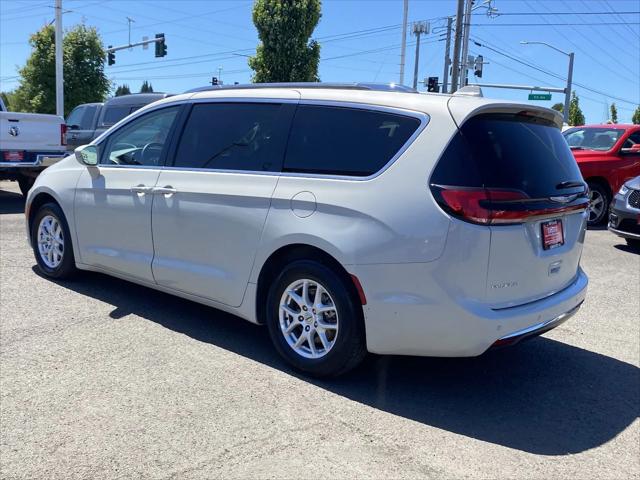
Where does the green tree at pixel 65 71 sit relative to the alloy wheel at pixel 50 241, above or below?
above

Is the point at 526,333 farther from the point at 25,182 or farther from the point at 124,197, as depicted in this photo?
the point at 25,182

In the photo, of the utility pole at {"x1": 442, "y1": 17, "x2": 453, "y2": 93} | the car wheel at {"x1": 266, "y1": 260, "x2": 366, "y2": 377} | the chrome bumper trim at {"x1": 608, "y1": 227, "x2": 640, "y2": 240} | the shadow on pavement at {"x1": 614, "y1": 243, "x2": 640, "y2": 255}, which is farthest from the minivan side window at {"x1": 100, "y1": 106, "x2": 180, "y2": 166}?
the utility pole at {"x1": 442, "y1": 17, "x2": 453, "y2": 93}

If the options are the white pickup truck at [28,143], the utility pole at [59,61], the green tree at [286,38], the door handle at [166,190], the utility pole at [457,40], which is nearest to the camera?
the door handle at [166,190]

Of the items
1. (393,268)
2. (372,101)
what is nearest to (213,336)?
(393,268)

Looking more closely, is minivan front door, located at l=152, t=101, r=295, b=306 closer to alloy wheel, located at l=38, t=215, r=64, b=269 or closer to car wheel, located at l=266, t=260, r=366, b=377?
car wheel, located at l=266, t=260, r=366, b=377

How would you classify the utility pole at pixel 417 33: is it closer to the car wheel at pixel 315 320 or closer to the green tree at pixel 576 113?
the green tree at pixel 576 113

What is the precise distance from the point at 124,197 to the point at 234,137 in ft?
3.90

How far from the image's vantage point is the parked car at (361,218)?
346 centimetres

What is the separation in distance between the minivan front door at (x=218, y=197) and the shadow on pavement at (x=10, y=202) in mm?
7025

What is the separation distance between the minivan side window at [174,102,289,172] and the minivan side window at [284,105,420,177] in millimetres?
147

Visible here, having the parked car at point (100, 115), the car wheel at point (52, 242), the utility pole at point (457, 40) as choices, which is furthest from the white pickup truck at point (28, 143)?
the utility pole at point (457, 40)

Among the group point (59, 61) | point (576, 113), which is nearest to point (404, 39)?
point (59, 61)

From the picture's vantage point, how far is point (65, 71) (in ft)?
102

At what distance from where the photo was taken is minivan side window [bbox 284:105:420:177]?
147 inches
